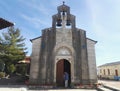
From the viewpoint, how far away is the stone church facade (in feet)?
57.4

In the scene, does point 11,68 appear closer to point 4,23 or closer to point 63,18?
point 63,18

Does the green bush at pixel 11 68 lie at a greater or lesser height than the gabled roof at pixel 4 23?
lesser

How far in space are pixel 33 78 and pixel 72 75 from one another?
14.8ft

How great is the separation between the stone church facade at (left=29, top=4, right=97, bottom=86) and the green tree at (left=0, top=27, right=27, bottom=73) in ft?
36.7

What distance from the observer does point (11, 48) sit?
28.5m

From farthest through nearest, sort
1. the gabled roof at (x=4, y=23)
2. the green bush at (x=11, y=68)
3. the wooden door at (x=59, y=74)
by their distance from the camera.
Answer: the green bush at (x=11, y=68)
the wooden door at (x=59, y=74)
the gabled roof at (x=4, y=23)

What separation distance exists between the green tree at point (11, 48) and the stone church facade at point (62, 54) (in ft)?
36.7

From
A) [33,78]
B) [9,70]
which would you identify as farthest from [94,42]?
[9,70]

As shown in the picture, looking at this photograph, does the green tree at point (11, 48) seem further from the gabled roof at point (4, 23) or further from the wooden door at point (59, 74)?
the gabled roof at point (4, 23)

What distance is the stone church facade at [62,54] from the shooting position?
17.5m

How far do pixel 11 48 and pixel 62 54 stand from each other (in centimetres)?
1387

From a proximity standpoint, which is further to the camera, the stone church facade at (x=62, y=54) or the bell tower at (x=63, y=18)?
the bell tower at (x=63, y=18)

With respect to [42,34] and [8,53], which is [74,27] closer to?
[42,34]

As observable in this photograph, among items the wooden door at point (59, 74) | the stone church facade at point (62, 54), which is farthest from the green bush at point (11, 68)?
the wooden door at point (59, 74)
